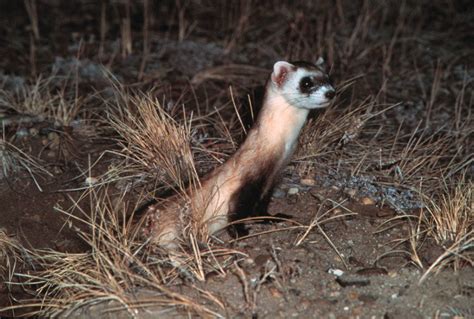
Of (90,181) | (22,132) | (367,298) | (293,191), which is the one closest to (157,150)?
(90,181)

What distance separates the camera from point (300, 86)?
387 cm

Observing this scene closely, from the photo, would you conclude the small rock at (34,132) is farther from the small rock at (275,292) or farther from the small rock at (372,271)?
the small rock at (372,271)

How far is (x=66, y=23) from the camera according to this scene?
6.81 meters

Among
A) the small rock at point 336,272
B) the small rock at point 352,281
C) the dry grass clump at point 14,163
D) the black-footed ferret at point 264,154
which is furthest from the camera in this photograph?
the dry grass clump at point 14,163

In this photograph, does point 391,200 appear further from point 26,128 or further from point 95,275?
point 26,128

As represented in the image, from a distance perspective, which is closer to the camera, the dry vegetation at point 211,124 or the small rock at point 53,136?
the dry vegetation at point 211,124

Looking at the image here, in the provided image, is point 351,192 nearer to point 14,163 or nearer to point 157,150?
point 157,150

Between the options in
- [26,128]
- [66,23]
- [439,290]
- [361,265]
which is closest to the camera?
[439,290]

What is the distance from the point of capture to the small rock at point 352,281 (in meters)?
3.41

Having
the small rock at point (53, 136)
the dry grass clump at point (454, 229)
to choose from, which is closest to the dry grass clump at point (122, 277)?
the dry grass clump at point (454, 229)

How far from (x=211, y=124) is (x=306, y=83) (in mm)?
1083

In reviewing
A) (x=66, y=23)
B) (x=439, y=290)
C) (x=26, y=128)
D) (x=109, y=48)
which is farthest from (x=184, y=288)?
(x=66, y=23)

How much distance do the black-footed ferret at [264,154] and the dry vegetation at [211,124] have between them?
0.13 metres

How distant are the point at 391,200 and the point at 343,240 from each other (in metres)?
0.52
